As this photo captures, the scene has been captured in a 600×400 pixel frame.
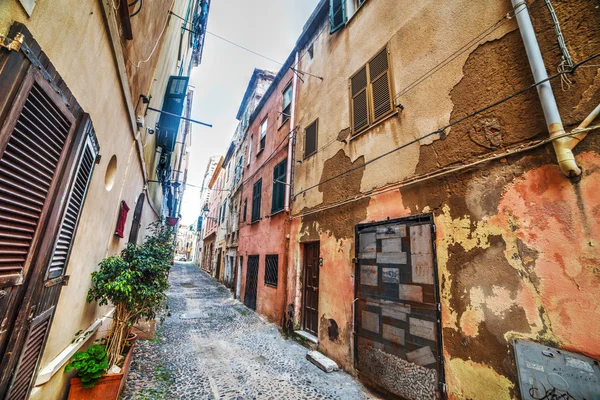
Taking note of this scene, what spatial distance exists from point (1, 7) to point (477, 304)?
4.53 m

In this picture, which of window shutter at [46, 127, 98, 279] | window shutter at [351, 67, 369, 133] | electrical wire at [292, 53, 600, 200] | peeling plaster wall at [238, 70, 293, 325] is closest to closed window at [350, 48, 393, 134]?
window shutter at [351, 67, 369, 133]

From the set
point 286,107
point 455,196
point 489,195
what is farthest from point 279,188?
point 489,195

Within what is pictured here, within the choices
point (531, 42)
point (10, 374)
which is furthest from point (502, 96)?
point (10, 374)

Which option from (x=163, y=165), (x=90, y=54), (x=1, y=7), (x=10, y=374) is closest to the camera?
(x=1, y=7)

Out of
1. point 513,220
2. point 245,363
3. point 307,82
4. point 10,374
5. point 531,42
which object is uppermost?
point 307,82

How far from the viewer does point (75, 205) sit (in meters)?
2.69

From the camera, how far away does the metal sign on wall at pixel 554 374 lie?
2152 mm

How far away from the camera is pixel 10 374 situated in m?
1.76

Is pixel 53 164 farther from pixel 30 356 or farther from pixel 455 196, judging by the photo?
pixel 455 196

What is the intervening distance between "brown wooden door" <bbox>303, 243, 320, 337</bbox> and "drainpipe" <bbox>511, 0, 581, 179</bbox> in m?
A: 4.72

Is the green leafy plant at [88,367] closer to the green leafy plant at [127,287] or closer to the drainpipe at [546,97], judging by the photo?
the green leafy plant at [127,287]

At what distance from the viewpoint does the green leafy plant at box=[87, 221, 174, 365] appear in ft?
11.3

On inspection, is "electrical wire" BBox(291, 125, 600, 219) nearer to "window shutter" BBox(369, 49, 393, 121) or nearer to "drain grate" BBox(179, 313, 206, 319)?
"window shutter" BBox(369, 49, 393, 121)

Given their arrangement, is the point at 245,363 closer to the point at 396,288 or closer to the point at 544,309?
the point at 396,288
